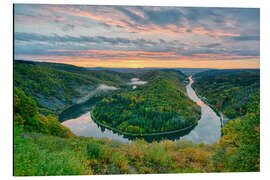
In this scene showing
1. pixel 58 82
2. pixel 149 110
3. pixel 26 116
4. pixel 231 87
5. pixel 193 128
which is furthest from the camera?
pixel 149 110

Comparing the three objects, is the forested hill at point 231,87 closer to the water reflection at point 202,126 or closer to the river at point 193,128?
the river at point 193,128

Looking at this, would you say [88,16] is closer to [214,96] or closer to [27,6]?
[27,6]

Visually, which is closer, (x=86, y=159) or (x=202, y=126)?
(x=86, y=159)

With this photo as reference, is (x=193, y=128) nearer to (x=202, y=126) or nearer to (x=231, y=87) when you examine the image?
(x=202, y=126)

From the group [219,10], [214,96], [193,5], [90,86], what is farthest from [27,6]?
[214,96]

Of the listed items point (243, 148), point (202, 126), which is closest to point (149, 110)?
point (202, 126)

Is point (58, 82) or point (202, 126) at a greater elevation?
point (58, 82)

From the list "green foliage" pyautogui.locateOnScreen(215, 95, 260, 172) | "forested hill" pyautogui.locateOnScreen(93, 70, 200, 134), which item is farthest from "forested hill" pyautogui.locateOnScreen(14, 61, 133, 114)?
"green foliage" pyautogui.locateOnScreen(215, 95, 260, 172)

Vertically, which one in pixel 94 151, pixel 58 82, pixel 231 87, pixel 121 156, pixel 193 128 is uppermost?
pixel 58 82

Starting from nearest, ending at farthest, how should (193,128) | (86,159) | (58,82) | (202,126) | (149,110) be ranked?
(86,159) → (58,82) → (193,128) → (202,126) → (149,110)
